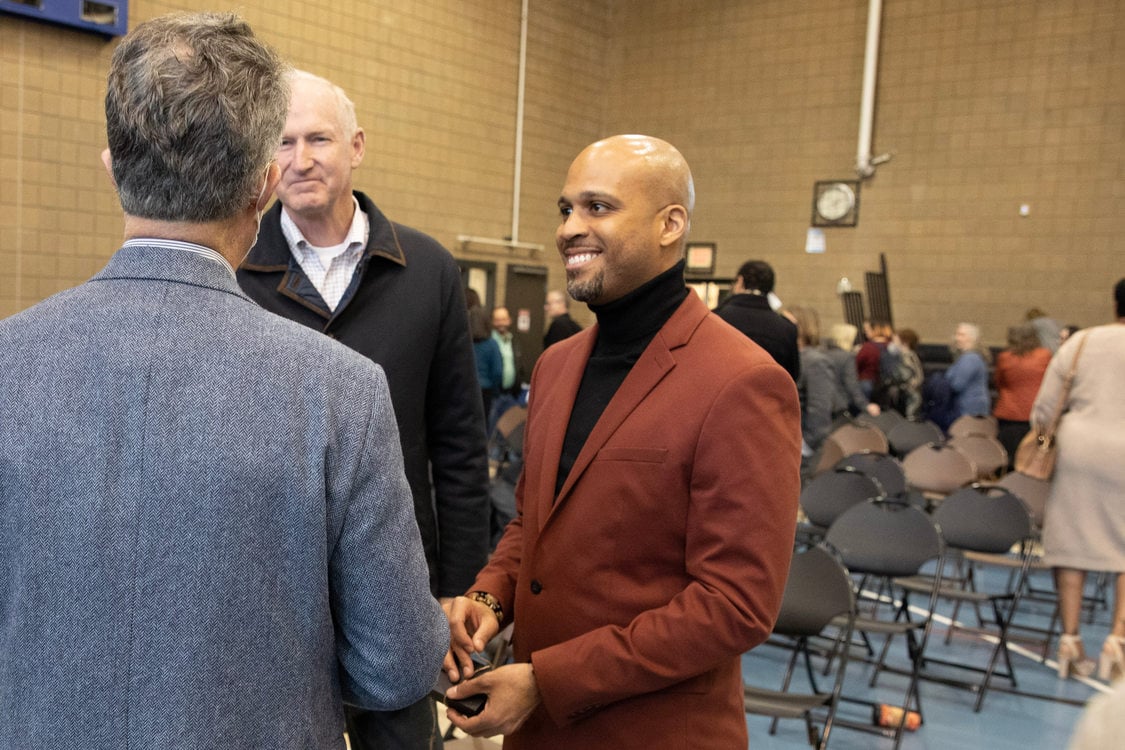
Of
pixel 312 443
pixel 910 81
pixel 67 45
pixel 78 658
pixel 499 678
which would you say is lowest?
pixel 499 678

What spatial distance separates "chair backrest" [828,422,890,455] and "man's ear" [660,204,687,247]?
630cm

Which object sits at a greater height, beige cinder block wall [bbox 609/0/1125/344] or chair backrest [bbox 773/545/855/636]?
beige cinder block wall [bbox 609/0/1125/344]

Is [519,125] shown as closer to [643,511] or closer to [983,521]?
[983,521]

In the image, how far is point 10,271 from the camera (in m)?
8.88

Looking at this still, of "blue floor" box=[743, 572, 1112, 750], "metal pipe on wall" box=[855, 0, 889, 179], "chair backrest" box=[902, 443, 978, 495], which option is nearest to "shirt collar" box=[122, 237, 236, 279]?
"blue floor" box=[743, 572, 1112, 750]

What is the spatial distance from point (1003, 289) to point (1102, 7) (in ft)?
11.4

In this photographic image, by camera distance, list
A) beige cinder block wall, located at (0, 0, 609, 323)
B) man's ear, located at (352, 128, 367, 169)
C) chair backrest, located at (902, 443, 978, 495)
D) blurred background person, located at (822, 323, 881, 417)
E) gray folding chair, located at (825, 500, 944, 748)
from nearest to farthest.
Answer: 1. man's ear, located at (352, 128, 367, 169)
2. gray folding chair, located at (825, 500, 944, 748)
3. chair backrest, located at (902, 443, 978, 495)
4. beige cinder block wall, located at (0, 0, 609, 323)
5. blurred background person, located at (822, 323, 881, 417)

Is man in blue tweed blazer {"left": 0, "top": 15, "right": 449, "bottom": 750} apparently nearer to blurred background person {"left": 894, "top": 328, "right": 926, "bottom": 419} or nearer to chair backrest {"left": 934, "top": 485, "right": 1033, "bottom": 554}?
chair backrest {"left": 934, "top": 485, "right": 1033, "bottom": 554}

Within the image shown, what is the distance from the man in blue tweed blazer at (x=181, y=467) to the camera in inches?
39.7

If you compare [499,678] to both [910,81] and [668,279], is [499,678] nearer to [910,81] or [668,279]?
[668,279]

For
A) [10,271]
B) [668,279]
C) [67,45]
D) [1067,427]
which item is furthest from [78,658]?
[67,45]

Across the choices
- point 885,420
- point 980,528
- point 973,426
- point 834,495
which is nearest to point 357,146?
point 834,495

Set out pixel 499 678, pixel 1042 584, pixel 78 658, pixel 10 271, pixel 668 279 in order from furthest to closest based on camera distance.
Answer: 1. pixel 10 271
2. pixel 1042 584
3. pixel 668 279
4. pixel 499 678
5. pixel 78 658

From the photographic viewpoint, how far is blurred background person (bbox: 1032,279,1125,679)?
485cm
